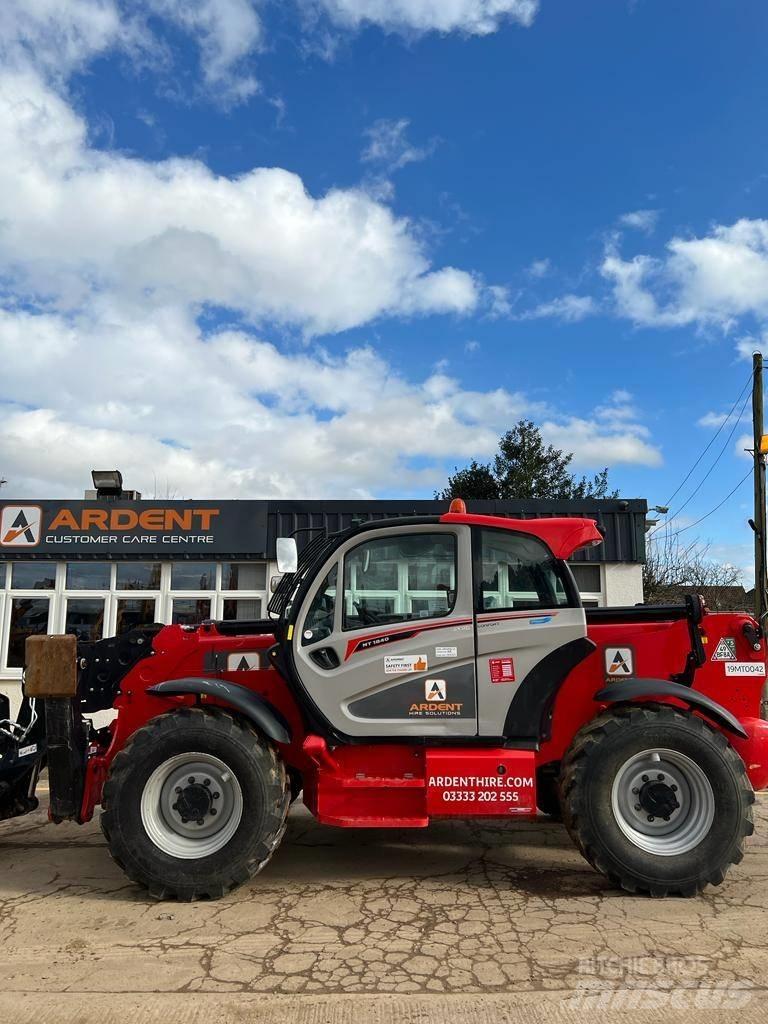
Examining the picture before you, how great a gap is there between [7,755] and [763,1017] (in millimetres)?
5005

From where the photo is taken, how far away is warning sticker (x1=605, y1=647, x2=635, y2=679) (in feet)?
17.0

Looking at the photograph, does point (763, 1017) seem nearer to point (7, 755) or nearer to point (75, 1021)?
point (75, 1021)

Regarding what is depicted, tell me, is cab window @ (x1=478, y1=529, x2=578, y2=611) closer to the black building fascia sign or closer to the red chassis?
the red chassis

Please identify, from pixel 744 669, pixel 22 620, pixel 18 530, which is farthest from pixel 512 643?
pixel 22 620

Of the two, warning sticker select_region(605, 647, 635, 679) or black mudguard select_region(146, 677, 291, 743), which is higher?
warning sticker select_region(605, 647, 635, 679)

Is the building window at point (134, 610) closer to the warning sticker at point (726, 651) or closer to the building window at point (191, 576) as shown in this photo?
the building window at point (191, 576)

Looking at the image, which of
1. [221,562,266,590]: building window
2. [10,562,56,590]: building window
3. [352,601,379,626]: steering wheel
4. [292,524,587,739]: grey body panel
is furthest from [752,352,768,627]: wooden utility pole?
[10,562,56,590]: building window

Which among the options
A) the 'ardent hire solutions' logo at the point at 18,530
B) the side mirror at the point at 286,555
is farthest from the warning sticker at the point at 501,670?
the 'ardent hire solutions' logo at the point at 18,530

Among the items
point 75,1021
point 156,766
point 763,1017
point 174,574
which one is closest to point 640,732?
point 763,1017

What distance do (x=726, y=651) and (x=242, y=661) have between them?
350cm

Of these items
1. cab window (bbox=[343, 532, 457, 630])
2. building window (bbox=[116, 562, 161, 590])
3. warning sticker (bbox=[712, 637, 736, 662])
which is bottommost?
warning sticker (bbox=[712, 637, 736, 662])

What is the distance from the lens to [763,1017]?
3.30 meters

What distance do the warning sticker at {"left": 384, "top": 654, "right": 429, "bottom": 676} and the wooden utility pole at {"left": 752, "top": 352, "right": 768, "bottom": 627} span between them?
10888mm

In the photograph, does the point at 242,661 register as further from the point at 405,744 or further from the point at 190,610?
the point at 190,610
